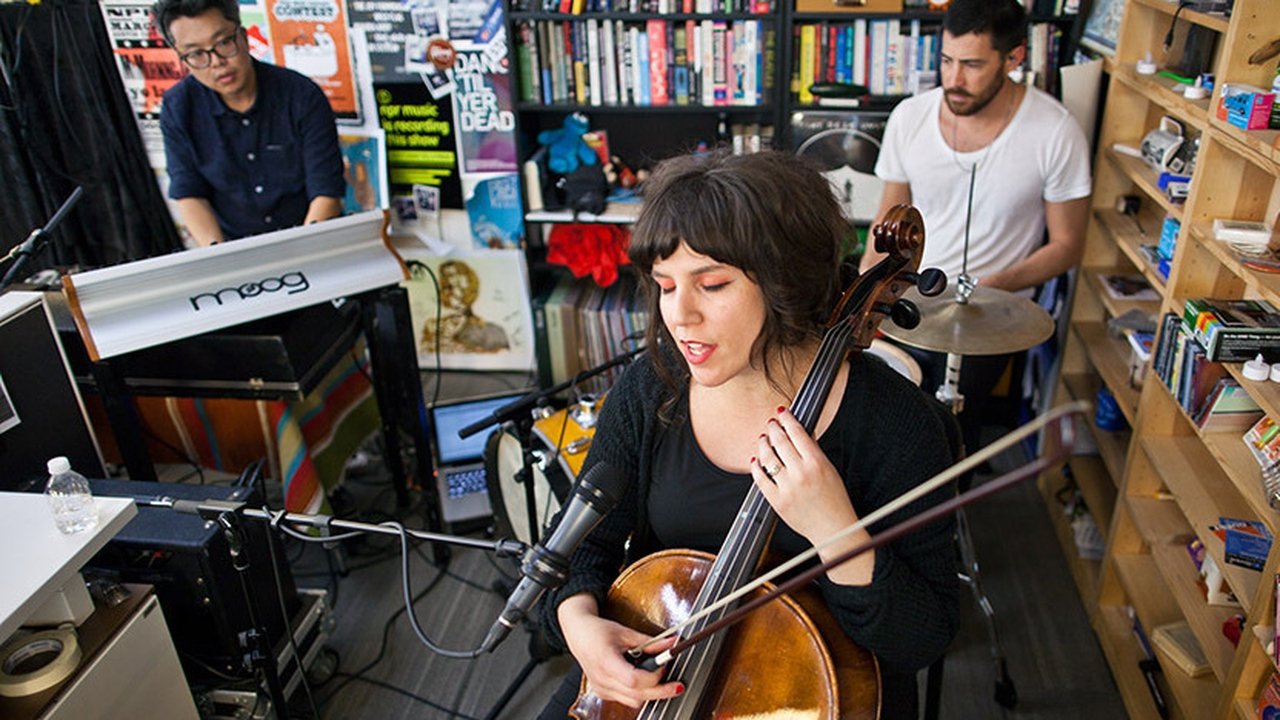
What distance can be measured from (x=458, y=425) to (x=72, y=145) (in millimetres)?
1724

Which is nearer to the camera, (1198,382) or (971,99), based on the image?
(1198,382)

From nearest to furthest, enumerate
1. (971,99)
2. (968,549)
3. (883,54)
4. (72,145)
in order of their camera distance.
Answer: (968,549), (971,99), (883,54), (72,145)

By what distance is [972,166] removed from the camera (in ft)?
8.08

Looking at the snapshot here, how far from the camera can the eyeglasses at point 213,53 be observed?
2467 mm

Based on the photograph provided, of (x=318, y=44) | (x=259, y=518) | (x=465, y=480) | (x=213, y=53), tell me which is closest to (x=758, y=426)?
(x=259, y=518)

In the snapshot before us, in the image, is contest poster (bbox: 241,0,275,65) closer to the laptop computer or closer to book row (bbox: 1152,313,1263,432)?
the laptop computer

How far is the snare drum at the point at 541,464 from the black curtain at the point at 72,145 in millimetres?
1653

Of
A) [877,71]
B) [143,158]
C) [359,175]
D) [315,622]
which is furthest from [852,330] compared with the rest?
[143,158]

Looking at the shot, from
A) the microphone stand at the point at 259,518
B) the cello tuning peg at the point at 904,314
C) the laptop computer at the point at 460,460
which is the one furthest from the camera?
the laptop computer at the point at 460,460

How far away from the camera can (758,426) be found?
1.37m

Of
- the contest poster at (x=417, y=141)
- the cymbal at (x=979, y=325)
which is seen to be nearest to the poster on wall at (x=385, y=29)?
the contest poster at (x=417, y=141)

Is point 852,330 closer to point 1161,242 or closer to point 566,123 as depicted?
point 1161,242

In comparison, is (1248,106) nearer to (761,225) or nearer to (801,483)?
(761,225)

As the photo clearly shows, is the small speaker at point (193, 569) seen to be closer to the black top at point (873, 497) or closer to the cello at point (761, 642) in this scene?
the black top at point (873, 497)
